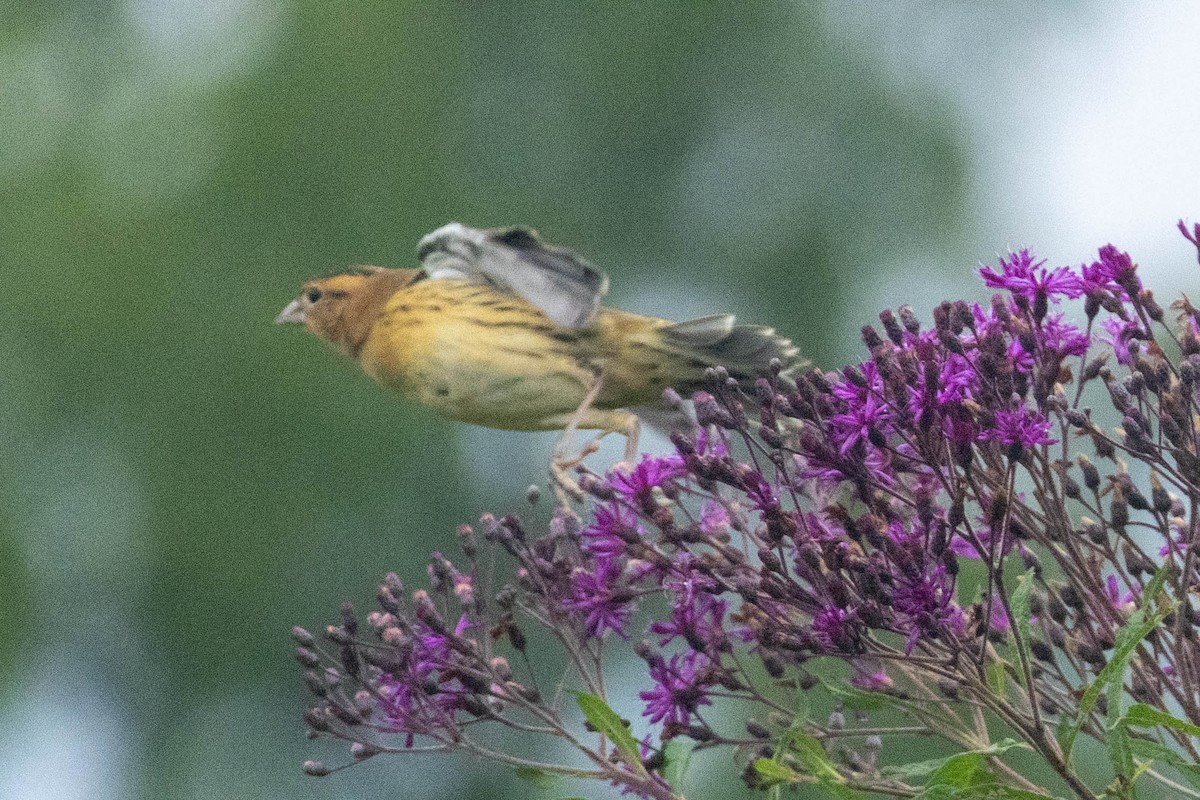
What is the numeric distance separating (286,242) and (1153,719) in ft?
56.7

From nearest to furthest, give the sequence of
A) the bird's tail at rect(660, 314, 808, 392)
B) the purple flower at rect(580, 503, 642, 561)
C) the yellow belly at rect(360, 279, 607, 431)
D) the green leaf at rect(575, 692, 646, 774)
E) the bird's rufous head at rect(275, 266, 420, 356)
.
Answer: the green leaf at rect(575, 692, 646, 774) → the purple flower at rect(580, 503, 642, 561) → the bird's tail at rect(660, 314, 808, 392) → the yellow belly at rect(360, 279, 607, 431) → the bird's rufous head at rect(275, 266, 420, 356)

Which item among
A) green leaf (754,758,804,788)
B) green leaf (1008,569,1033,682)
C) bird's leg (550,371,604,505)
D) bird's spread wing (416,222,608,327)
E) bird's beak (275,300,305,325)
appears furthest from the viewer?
bird's beak (275,300,305,325)

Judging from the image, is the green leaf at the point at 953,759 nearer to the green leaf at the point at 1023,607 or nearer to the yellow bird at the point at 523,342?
the green leaf at the point at 1023,607

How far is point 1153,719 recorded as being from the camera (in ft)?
5.88

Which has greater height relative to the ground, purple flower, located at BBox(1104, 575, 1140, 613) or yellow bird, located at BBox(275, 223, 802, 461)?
yellow bird, located at BBox(275, 223, 802, 461)

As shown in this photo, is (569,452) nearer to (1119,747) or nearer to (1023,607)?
(1023,607)

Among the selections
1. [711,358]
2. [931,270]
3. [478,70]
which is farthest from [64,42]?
[711,358]

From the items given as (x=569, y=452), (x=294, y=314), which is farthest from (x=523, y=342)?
(x=294, y=314)

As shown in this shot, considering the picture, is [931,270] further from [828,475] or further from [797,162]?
[828,475]

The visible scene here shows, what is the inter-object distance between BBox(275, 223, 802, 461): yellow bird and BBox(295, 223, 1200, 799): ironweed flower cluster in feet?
5.03

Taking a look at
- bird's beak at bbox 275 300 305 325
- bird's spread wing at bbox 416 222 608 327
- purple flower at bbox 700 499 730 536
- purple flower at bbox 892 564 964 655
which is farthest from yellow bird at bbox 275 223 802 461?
purple flower at bbox 892 564 964 655

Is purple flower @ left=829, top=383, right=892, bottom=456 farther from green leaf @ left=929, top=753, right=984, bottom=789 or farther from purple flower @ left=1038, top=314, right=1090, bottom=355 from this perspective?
green leaf @ left=929, top=753, right=984, bottom=789

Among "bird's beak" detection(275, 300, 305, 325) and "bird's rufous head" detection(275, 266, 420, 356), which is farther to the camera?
"bird's beak" detection(275, 300, 305, 325)

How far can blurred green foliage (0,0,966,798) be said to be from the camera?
1730cm
